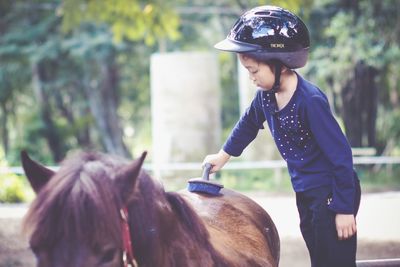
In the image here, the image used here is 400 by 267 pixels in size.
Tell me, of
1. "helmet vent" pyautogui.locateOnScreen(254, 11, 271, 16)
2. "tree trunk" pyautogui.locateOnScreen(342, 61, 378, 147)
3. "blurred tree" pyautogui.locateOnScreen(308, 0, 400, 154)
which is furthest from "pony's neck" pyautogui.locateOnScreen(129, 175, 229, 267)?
"tree trunk" pyautogui.locateOnScreen(342, 61, 378, 147)

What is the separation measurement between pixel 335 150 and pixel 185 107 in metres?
10.7

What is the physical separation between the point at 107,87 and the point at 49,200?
20.7 meters

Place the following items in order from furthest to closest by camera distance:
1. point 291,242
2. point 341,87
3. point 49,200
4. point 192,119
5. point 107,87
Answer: point 107,87, point 341,87, point 192,119, point 291,242, point 49,200

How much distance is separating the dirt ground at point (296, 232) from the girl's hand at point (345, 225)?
4.05m

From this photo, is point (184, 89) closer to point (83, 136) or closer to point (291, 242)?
point (291, 242)

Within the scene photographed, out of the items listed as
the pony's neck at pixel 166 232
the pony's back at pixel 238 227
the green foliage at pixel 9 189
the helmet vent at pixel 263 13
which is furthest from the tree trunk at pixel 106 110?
the pony's neck at pixel 166 232

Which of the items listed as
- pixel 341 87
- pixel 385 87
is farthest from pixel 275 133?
pixel 385 87

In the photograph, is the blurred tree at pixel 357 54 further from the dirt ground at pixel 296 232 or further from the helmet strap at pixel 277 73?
the helmet strap at pixel 277 73

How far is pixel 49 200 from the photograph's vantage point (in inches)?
→ 71.2

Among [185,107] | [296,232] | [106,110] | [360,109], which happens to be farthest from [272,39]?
[106,110]

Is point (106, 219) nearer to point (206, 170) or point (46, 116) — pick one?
point (206, 170)

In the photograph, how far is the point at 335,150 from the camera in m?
2.58

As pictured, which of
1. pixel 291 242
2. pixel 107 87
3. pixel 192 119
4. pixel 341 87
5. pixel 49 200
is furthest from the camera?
pixel 107 87

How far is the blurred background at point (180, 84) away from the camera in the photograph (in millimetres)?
8969
